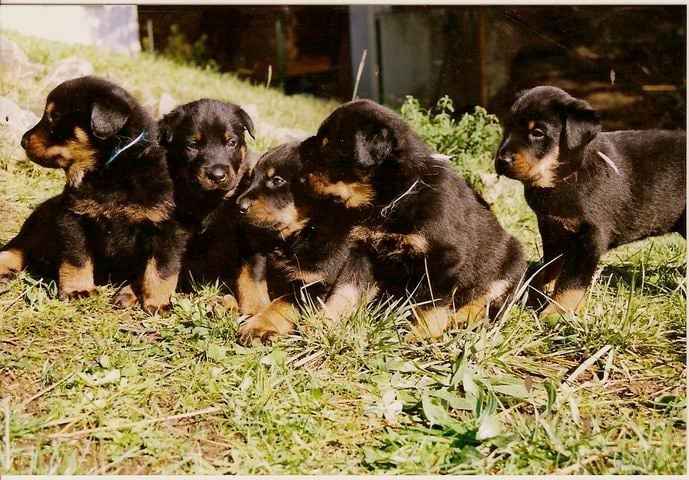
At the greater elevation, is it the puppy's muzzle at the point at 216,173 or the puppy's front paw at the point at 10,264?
the puppy's muzzle at the point at 216,173

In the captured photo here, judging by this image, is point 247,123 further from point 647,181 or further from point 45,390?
point 647,181

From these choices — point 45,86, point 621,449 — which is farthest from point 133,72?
point 621,449

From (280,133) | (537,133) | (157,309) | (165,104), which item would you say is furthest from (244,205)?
(165,104)

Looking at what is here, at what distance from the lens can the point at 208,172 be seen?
3.33m

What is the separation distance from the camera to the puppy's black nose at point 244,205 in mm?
3266

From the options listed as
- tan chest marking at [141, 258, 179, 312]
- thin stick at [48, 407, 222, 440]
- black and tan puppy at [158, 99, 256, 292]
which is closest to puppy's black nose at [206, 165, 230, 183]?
black and tan puppy at [158, 99, 256, 292]

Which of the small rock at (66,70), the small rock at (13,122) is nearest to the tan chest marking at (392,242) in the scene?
the small rock at (13,122)

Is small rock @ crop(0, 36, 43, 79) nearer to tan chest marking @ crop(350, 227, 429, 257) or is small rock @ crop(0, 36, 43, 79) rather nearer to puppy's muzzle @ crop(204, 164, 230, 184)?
puppy's muzzle @ crop(204, 164, 230, 184)

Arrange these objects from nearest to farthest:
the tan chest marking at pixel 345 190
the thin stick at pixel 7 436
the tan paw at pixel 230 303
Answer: the thin stick at pixel 7 436
the tan chest marking at pixel 345 190
the tan paw at pixel 230 303

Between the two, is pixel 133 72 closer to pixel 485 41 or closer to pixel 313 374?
pixel 485 41

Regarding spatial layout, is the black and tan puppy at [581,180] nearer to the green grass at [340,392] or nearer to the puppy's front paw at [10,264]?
the green grass at [340,392]

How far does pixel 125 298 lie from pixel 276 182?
41.7 inches

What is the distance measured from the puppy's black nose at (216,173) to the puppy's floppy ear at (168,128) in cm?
35

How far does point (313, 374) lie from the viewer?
108 inches
